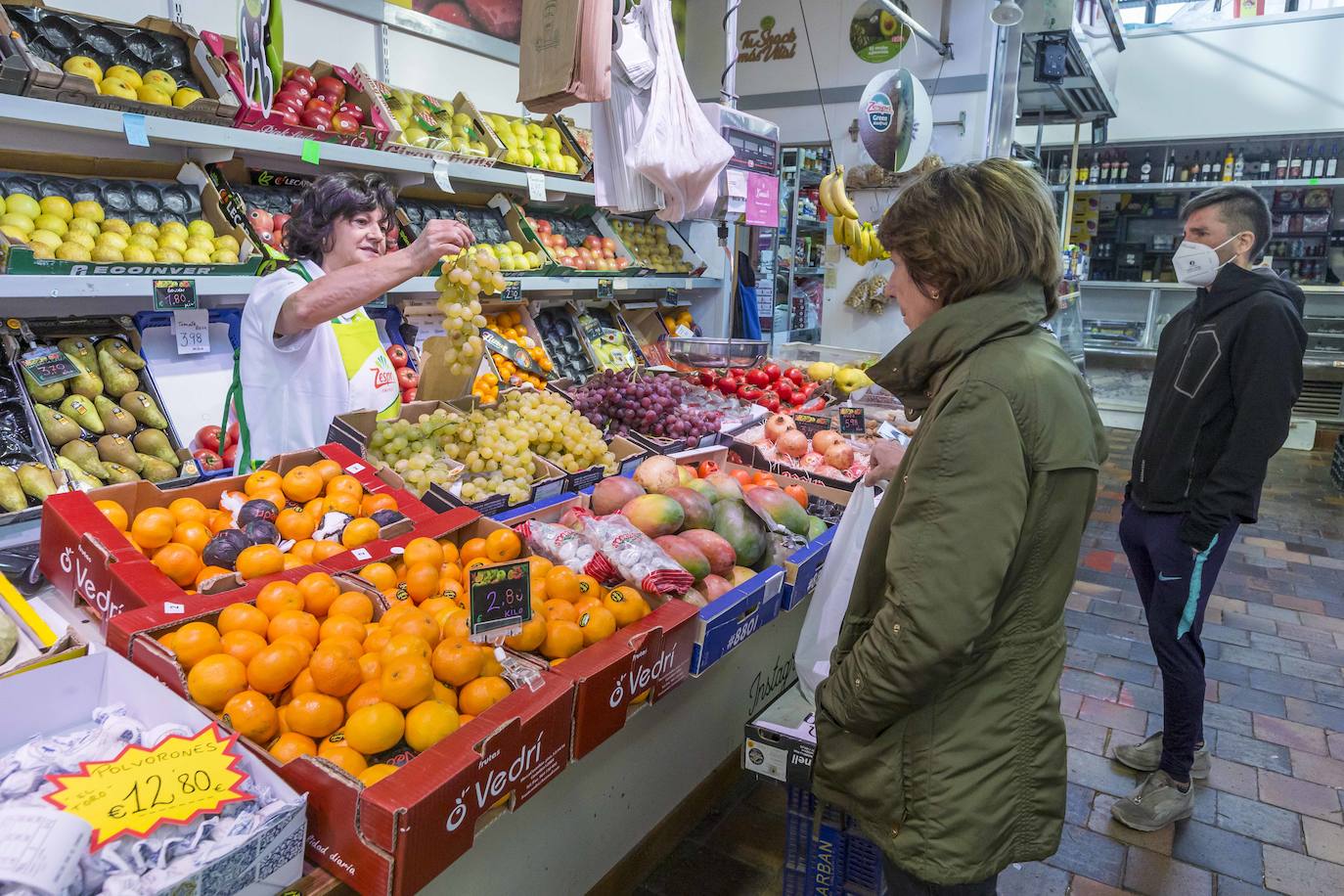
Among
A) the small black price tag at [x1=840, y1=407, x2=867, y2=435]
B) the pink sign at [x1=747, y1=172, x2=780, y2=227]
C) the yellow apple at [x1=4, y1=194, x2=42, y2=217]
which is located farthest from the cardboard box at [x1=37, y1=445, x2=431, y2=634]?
the pink sign at [x1=747, y1=172, x2=780, y2=227]

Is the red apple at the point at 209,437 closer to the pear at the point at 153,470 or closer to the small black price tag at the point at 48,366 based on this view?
the pear at the point at 153,470

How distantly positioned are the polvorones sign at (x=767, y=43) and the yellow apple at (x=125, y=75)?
5.26 metres

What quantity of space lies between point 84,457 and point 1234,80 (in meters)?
11.6

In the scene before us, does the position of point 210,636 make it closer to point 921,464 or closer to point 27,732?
point 27,732

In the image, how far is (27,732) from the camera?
129 centimetres

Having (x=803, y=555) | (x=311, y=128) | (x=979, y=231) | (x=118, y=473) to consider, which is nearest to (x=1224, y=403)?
(x=803, y=555)

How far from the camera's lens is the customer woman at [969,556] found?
4.07ft

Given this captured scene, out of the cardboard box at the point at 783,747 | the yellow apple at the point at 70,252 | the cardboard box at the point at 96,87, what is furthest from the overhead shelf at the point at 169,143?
the cardboard box at the point at 783,747

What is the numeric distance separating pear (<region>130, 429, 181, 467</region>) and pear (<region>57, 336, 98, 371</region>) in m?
0.29

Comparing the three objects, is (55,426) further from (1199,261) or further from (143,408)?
(1199,261)

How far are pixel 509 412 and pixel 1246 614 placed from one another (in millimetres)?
4197

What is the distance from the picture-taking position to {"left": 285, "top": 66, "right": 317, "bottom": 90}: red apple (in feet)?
11.7

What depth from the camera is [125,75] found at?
9.39ft

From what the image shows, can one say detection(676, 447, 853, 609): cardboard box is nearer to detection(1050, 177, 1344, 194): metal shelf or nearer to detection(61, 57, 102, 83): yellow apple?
detection(61, 57, 102, 83): yellow apple
